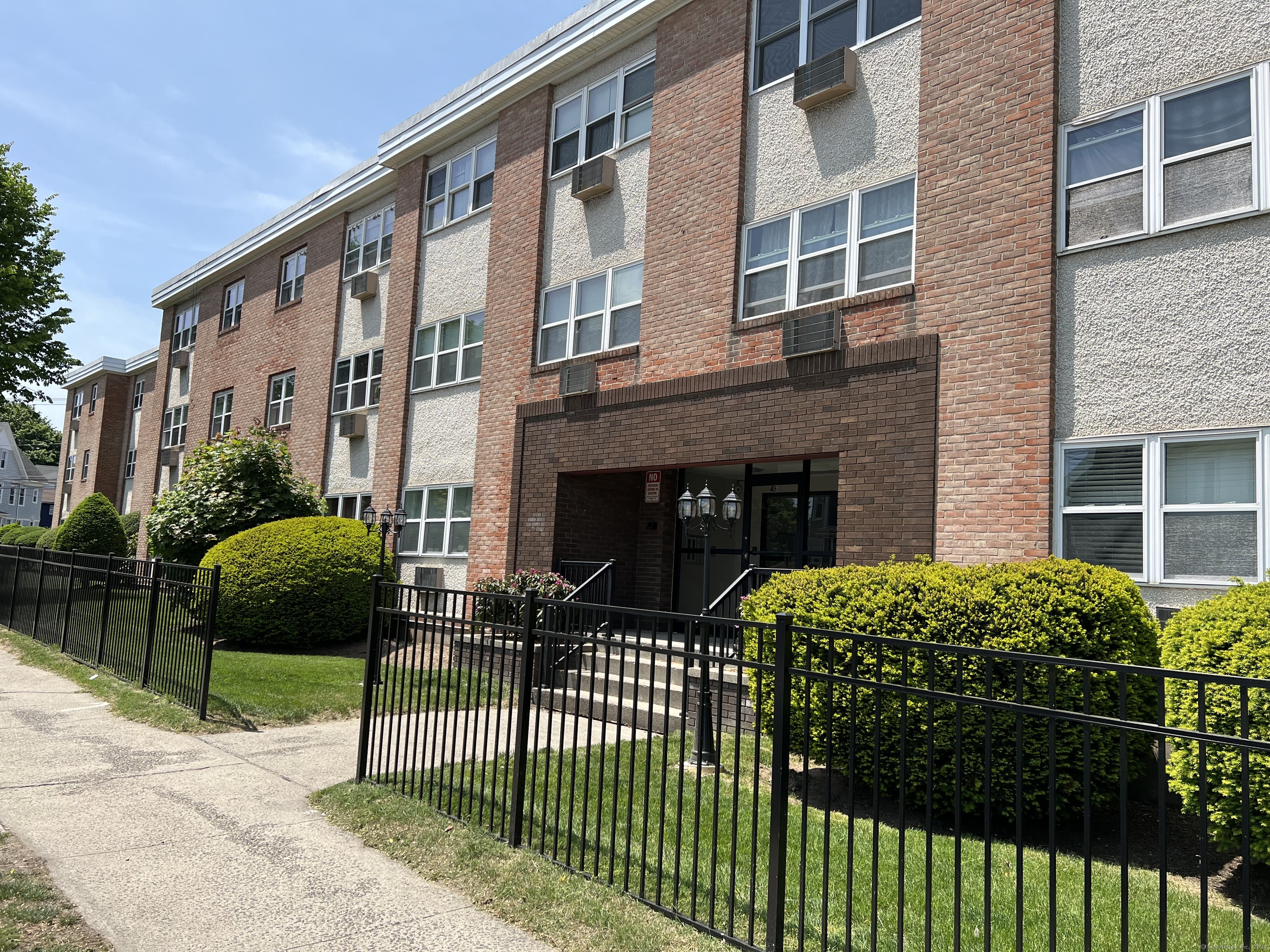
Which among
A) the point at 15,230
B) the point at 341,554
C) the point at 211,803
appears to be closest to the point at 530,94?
the point at 341,554

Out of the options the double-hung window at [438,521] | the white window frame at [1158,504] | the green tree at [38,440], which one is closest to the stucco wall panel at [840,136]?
the white window frame at [1158,504]

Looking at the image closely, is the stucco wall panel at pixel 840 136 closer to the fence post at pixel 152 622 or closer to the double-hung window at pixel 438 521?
the double-hung window at pixel 438 521

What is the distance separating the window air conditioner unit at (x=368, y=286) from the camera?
20.9 meters

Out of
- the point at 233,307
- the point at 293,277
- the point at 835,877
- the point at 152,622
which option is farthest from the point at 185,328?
the point at 835,877

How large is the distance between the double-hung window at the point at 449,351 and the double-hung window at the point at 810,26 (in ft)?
22.9

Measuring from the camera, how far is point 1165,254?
8.85 metres

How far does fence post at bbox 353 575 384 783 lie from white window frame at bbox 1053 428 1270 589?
624 centimetres

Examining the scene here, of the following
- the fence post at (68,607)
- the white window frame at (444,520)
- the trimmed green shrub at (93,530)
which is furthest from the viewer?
the trimmed green shrub at (93,530)

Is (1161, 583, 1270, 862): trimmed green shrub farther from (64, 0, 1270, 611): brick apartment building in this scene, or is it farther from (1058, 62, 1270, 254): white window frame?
(1058, 62, 1270, 254): white window frame

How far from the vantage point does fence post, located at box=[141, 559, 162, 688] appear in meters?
10.5

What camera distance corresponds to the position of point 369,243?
21.8 meters

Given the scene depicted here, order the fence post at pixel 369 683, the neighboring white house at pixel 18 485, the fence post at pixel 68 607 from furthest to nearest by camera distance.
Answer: the neighboring white house at pixel 18 485
the fence post at pixel 68 607
the fence post at pixel 369 683

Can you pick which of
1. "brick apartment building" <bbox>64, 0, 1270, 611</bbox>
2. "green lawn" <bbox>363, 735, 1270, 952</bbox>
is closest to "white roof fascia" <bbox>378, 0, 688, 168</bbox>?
"brick apartment building" <bbox>64, 0, 1270, 611</bbox>

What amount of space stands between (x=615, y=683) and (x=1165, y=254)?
23.4 ft
